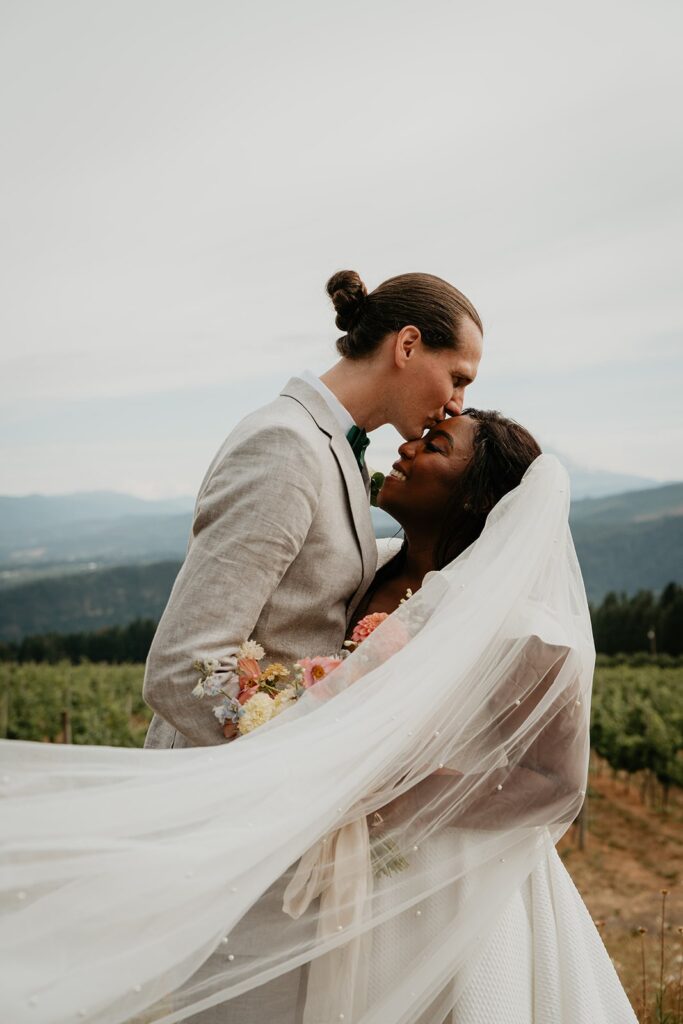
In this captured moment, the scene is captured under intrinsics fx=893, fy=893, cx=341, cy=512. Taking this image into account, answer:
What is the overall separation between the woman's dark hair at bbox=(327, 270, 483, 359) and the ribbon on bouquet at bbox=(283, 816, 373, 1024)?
1.52 meters

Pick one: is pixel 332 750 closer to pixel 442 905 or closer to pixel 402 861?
pixel 402 861

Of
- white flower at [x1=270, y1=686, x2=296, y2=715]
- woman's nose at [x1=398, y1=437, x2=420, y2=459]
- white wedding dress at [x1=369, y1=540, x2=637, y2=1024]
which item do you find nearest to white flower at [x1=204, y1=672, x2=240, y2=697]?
white flower at [x1=270, y1=686, x2=296, y2=715]

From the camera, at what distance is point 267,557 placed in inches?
94.6

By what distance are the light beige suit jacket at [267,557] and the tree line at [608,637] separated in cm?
3621

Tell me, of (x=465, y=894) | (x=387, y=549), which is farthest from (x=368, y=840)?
(x=387, y=549)

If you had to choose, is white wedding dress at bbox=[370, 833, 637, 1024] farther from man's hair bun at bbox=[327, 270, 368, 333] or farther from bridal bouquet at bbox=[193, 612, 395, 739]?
man's hair bun at bbox=[327, 270, 368, 333]

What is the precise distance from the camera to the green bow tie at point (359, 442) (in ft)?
9.53

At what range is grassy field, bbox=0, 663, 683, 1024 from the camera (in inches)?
345

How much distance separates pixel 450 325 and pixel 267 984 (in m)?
1.97

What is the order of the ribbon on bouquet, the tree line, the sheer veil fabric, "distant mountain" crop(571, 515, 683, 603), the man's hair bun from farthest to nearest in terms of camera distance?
"distant mountain" crop(571, 515, 683, 603) → the tree line → the man's hair bun → the ribbon on bouquet → the sheer veil fabric

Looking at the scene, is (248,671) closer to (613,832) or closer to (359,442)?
(359,442)

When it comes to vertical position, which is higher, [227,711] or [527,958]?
[227,711]

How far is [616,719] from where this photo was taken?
697 inches

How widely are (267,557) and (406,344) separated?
909 mm
